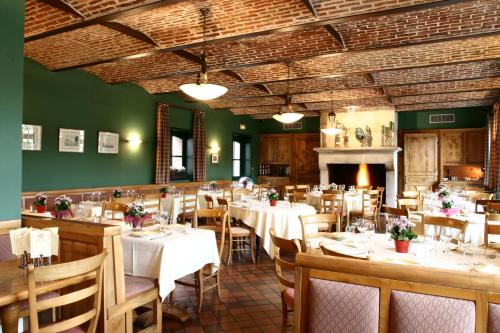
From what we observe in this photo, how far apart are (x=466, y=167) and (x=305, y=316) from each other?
492 inches

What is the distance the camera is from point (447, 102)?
11.0 m

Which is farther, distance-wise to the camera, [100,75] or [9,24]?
[100,75]

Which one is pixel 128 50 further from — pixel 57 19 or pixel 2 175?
pixel 2 175

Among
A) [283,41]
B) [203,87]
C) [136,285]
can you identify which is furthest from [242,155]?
[136,285]

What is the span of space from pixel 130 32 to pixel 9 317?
4.68 metres

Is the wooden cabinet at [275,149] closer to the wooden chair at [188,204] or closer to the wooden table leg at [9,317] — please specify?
the wooden chair at [188,204]

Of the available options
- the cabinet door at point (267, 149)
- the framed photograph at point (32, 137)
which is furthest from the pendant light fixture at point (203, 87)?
the cabinet door at point (267, 149)

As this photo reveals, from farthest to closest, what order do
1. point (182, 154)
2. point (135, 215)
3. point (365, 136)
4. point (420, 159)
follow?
point (420, 159) < point (365, 136) < point (182, 154) < point (135, 215)

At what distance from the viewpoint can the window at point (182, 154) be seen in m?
11.2

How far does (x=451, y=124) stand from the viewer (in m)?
12.2

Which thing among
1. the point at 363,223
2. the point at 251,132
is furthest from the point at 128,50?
the point at 251,132

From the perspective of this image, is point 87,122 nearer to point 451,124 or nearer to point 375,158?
point 375,158

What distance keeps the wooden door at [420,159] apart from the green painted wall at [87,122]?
7.47 metres

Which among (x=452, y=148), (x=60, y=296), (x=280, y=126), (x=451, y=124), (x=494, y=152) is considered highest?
(x=280, y=126)
